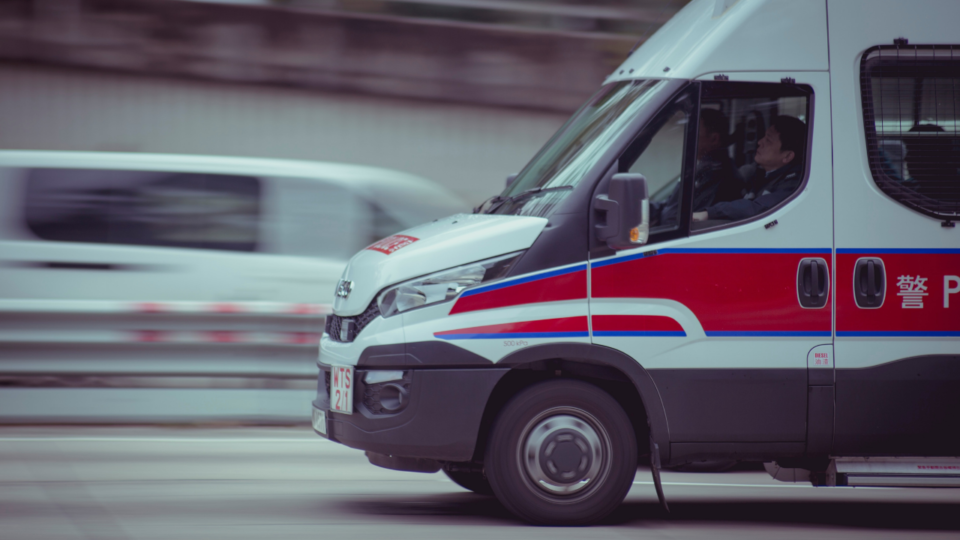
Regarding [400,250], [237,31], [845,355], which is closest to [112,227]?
[400,250]

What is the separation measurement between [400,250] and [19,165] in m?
4.46

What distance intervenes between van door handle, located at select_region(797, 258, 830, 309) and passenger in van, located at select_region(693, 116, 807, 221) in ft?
1.09

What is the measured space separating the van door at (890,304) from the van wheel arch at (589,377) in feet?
2.90

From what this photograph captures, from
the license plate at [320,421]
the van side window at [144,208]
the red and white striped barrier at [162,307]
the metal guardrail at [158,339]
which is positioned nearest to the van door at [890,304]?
the license plate at [320,421]

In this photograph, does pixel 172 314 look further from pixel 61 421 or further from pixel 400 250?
pixel 400 250

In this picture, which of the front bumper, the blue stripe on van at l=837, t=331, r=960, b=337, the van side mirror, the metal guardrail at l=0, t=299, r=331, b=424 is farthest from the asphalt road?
the van side mirror

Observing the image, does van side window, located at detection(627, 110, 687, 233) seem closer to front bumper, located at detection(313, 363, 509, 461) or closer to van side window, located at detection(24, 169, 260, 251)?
front bumper, located at detection(313, 363, 509, 461)

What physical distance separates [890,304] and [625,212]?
54.2 inches

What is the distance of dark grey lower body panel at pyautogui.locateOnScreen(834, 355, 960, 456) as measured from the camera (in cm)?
532

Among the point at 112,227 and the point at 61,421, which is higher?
the point at 112,227

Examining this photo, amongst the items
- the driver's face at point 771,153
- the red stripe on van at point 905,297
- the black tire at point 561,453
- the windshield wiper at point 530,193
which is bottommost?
the black tire at point 561,453

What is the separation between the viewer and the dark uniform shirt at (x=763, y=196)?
5.32 meters

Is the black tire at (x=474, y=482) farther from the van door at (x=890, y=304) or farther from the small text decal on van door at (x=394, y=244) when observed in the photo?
the van door at (x=890, y=304)

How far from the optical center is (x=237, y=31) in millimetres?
15141
